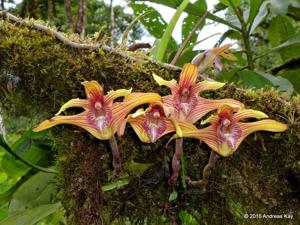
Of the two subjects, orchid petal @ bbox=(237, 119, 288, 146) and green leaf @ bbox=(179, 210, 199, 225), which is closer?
orchid petal @ bbox=(237, 119, 288, 146)

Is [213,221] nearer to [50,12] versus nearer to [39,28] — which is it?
[39,28]

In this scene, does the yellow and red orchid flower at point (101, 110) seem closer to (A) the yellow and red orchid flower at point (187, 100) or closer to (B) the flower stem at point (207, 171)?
(A) the yellow and red orchid flower at point (187, 100)

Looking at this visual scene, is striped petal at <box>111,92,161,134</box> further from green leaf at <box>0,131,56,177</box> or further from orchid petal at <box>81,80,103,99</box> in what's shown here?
green leaf at <box>0,131,56,177</box>

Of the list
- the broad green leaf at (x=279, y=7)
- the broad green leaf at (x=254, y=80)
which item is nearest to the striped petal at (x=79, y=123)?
the broad green leaf at (x=254, y=80)

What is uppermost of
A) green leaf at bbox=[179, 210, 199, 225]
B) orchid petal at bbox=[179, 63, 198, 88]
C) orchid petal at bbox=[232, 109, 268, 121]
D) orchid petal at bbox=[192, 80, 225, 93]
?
orchid petal at bbox=[179, 63, 198, 88]

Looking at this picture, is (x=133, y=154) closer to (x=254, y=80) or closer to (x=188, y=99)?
(x=188, y=99)

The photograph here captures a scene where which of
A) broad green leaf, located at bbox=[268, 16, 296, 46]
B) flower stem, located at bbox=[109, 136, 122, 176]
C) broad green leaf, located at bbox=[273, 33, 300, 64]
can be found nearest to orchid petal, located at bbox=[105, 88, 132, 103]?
flower stem, located at bbox=[109, 136, 122, 176]

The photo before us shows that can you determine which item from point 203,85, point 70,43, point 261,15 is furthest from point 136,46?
point 261,15
